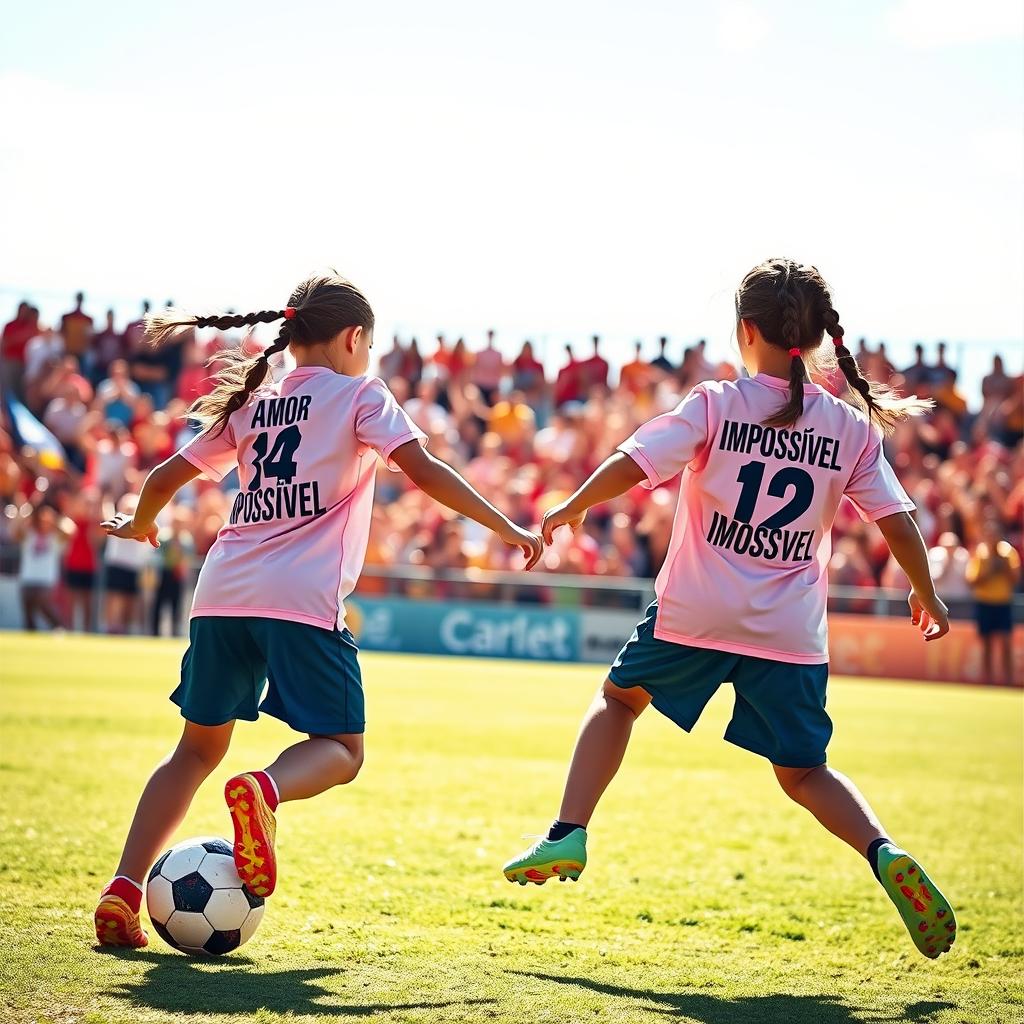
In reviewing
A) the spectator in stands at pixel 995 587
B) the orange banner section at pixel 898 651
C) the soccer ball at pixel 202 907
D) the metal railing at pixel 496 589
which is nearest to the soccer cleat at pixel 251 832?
the soccer ball at pixel 202 907

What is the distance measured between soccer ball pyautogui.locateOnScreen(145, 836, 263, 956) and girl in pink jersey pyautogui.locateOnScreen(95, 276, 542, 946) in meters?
0.08

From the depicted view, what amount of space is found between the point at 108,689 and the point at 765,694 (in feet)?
29.8

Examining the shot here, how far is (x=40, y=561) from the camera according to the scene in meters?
19.2

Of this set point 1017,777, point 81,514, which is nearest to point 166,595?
point 81,514

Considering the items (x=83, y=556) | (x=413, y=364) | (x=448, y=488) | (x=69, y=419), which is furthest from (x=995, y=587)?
(x=448, y=488)

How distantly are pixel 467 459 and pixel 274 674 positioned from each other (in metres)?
17.2

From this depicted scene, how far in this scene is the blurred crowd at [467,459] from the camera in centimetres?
1820

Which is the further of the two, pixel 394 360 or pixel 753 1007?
pixel 394 360

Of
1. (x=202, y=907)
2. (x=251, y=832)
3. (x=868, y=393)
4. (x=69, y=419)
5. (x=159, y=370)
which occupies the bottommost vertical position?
(x=202, y=907)

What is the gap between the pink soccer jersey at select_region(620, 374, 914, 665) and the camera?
4195mm

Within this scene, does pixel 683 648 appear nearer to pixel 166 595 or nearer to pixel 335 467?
pixel 335 467

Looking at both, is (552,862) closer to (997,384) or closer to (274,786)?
(274,786)

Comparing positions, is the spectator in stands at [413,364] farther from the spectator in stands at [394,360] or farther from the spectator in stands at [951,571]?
the spectator in stands at [951,571]

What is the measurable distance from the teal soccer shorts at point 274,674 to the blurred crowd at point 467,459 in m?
14.0
